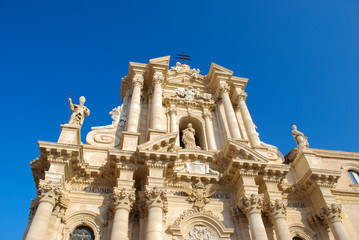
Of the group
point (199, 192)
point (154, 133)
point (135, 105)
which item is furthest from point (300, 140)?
point (135, 105)

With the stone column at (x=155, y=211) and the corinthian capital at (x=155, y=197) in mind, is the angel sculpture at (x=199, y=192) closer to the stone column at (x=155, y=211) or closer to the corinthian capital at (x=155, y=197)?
the stone column at (x=155, y=211)

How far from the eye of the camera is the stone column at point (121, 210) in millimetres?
12227

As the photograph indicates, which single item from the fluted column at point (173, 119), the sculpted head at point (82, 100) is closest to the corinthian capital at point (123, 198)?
the sculpted head at point (82, 100)

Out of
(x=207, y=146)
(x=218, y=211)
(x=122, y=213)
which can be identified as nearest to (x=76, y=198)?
(x=122, y=213)

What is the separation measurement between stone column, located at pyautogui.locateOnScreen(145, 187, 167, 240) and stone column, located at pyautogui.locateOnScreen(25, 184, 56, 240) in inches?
147

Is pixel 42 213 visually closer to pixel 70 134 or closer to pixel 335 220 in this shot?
pixel 70 134

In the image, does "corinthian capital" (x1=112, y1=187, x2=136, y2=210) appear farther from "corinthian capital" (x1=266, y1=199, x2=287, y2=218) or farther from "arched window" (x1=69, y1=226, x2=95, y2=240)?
"corinthian capital" (x1=266, y1=199, x2=287, y2=218)

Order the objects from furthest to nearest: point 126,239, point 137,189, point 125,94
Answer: point 125,94 < point 137,189 < point 126,239

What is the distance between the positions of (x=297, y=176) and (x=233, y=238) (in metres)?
5.59

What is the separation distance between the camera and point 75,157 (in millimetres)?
14047

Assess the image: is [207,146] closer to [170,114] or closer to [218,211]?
[170,114]

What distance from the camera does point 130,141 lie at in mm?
15664

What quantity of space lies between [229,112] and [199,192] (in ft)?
21.0

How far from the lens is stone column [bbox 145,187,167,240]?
12352 mm
